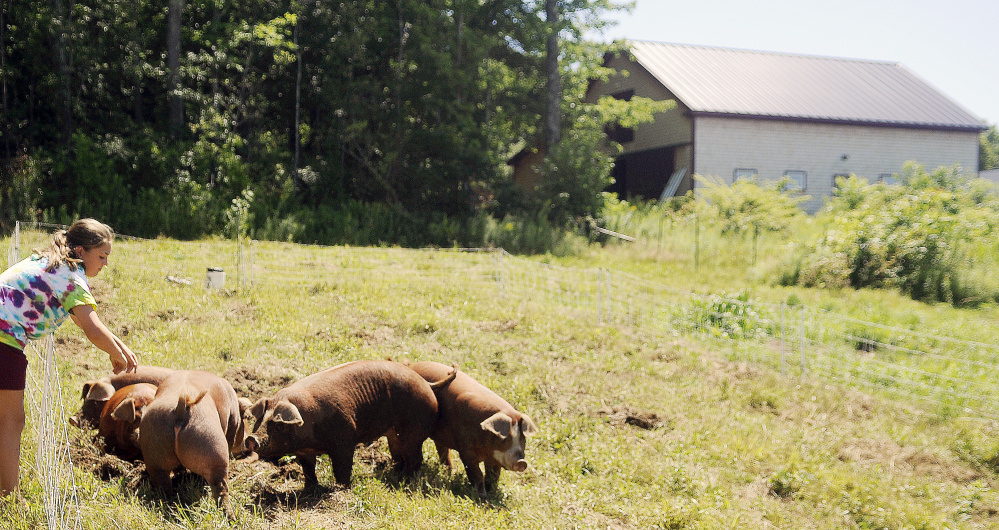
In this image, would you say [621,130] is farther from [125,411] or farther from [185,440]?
[185,440]

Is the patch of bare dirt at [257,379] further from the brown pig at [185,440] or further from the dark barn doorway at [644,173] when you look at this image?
the dark barn doorway at [644,173]

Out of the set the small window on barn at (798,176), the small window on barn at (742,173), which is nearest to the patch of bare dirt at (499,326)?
the small window on barn at (742,173)

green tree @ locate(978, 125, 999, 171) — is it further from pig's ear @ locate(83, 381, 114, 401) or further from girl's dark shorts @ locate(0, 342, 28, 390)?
girl's dark shorts @ locate(0, 342, 28, 390)

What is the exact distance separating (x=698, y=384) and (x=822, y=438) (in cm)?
128

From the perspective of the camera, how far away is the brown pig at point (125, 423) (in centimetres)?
407

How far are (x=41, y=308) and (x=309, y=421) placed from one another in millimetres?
1435

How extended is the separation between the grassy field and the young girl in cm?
44

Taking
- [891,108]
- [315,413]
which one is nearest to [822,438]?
[315,413]

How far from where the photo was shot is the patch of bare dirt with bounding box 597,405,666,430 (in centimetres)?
600

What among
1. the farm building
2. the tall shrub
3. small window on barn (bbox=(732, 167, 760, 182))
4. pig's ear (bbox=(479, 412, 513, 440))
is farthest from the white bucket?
small window on barn (bbox=(732, 167, 760, 182))

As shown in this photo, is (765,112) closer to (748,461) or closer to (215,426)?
(748,461)

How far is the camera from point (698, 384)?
7.02 m

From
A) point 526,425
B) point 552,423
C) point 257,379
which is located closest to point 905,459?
point 552,423

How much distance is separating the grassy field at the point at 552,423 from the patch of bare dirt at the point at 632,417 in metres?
0.02
